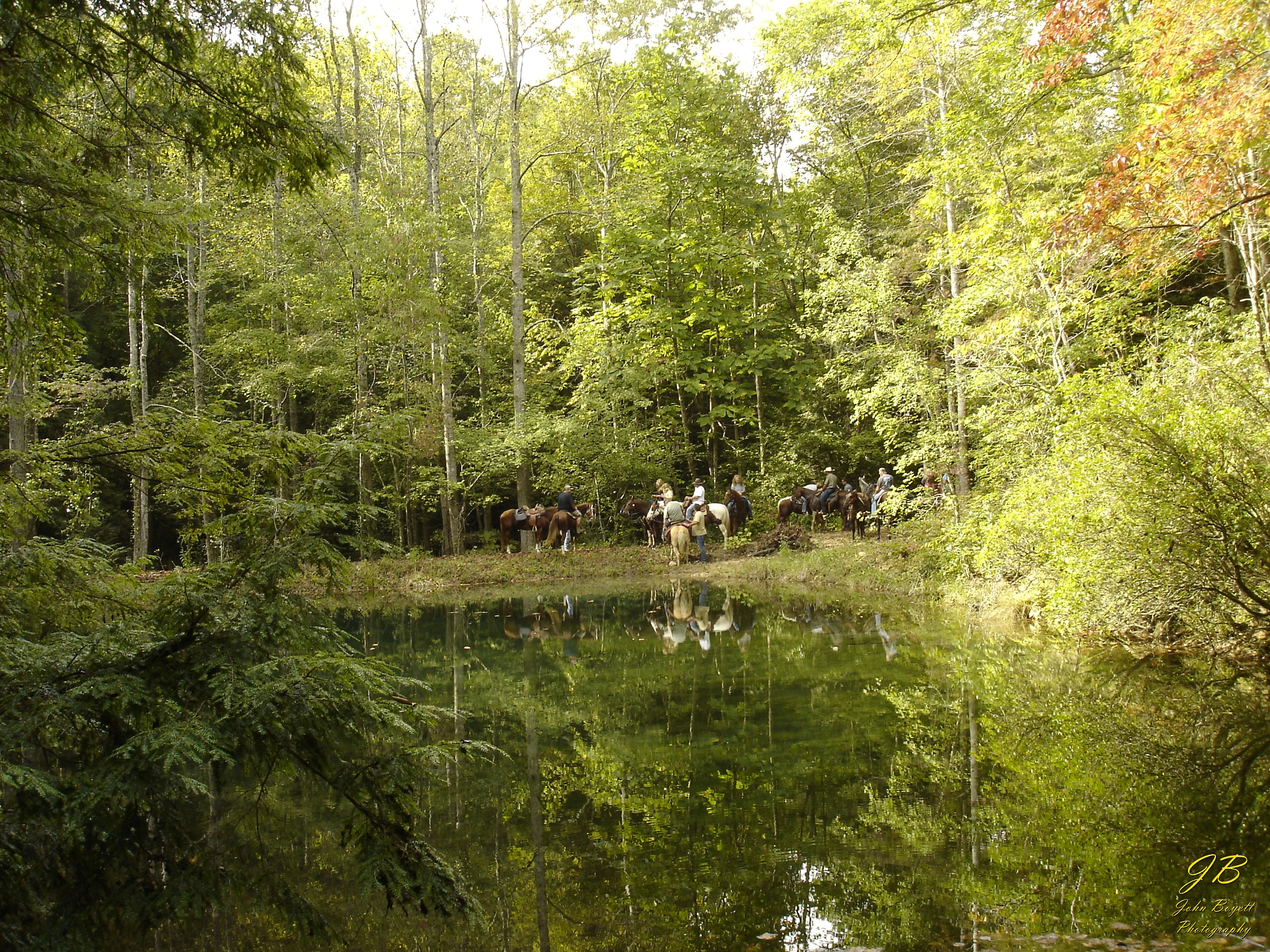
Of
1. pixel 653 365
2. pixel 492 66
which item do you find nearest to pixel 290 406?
pixel 653 365

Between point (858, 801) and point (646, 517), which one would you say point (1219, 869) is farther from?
point (646, 517)

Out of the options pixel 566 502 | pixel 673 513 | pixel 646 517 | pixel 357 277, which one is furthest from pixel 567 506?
pixel 357 277

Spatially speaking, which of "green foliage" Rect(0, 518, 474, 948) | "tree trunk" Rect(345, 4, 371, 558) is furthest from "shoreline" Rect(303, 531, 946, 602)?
"green foliage" Rect(0, 518, 474, 948)

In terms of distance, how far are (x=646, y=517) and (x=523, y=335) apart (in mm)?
5894

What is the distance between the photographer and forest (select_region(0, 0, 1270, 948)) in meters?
3.61

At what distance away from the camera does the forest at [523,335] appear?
11.8 ft

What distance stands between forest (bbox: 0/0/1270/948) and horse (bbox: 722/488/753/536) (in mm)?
2493

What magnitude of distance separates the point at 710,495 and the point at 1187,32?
63.6 ft

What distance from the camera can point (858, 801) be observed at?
5051 millimetres

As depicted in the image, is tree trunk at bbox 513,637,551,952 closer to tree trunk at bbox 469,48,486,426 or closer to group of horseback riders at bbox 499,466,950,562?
group of horseback riders at bbox 499,466,950,562

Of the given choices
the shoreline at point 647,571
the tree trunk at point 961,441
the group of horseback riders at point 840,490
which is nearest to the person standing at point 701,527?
the shoreline at point 647,571

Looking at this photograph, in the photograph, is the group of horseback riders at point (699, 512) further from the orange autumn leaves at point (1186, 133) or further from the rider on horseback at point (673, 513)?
the orange autumn leaves at point (1186, 133)

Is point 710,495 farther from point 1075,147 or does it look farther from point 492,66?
point 492,66

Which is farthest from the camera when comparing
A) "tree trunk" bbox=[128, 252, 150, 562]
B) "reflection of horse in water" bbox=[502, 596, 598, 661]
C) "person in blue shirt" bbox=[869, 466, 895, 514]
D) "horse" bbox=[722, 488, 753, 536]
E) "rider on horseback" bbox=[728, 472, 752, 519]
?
"horse" bbox=[722, 488, 753, 536]
